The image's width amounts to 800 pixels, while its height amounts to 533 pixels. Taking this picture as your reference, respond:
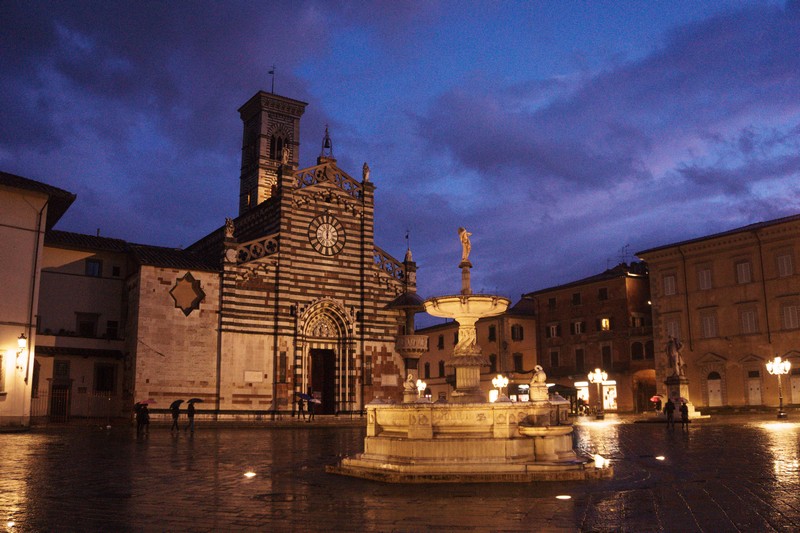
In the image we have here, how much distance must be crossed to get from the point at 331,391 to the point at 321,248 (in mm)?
7491

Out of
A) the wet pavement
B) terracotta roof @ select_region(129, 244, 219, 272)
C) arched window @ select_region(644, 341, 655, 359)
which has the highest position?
terracotta roof @ select_region(129, 244, 219, 272)

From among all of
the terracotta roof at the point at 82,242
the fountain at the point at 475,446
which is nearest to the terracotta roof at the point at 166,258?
the terracotta roof at the point at 82,242

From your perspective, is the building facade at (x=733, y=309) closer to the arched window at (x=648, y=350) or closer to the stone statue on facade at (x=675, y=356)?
the arched window at (x=648, y=350)

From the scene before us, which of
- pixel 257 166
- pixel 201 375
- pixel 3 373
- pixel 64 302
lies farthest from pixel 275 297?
pixel 257 166

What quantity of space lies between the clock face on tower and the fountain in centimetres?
2496

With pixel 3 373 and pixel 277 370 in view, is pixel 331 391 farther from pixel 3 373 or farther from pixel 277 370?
pixel 3 373

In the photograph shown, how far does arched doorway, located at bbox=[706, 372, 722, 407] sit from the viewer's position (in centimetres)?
3838

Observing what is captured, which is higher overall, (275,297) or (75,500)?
(275,297)

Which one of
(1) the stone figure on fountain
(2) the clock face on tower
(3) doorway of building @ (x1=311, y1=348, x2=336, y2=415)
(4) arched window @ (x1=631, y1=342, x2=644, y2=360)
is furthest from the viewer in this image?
(4) arched window @ (x1=631, y1=342, x2=644, y2=360)

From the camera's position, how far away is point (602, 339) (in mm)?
46594

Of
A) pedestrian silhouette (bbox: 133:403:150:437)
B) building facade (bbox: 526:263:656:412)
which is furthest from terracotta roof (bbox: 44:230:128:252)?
building facade (bbox: 526:263:656:412)

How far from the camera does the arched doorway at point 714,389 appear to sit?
126ft

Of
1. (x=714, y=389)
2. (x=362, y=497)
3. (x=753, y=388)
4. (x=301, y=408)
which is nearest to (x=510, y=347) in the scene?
(x=714, y=389)

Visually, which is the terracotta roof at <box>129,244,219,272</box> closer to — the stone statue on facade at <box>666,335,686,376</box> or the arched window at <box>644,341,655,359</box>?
the stone statue on facade at <box>666,335,686,376</box>
